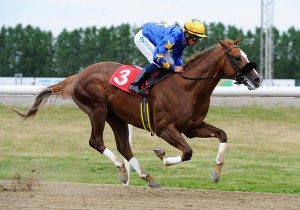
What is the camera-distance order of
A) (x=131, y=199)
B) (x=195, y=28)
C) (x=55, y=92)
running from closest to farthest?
(x=131, y=199) → (x=195, y=28) → (x=55, y=92)

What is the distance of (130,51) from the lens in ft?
165

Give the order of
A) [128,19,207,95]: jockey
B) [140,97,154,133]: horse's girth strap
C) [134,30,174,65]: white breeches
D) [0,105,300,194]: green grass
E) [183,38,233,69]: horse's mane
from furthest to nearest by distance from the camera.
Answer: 1. [0,105,300,194]: green grass
2. [134,30,174,65]: white breeches
3. [140,97,154,133]: horse's girth strap
4. [183,38,233,69]: horse's mane
5. [128,19,207,95]: jockey

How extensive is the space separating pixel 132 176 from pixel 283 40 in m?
45.5

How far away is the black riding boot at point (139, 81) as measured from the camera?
681cm

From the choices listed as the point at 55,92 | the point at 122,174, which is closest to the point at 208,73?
the point at 122,174

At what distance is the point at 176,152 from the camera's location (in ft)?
31.6

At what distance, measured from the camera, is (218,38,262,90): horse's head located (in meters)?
6.36

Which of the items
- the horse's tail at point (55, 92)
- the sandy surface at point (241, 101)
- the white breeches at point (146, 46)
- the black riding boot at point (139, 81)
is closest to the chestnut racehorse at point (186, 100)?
the black riding boot at point (139, 81)

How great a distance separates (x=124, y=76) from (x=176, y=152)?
2.77 meters

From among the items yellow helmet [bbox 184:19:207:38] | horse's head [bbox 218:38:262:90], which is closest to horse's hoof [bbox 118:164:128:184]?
horse's head [bbox 218:38:262:90]

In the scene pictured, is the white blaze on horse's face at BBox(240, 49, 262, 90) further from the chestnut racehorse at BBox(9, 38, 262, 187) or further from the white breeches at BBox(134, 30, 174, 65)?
the white breeches at BBox(134, 30, 174, 65)

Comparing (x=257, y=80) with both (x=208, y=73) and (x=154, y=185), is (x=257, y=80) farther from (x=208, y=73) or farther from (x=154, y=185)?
(x=154, y=185)

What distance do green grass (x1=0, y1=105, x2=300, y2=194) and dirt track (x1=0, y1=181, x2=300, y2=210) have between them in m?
0.72

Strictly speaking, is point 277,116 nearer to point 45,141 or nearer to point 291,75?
point 45,141
